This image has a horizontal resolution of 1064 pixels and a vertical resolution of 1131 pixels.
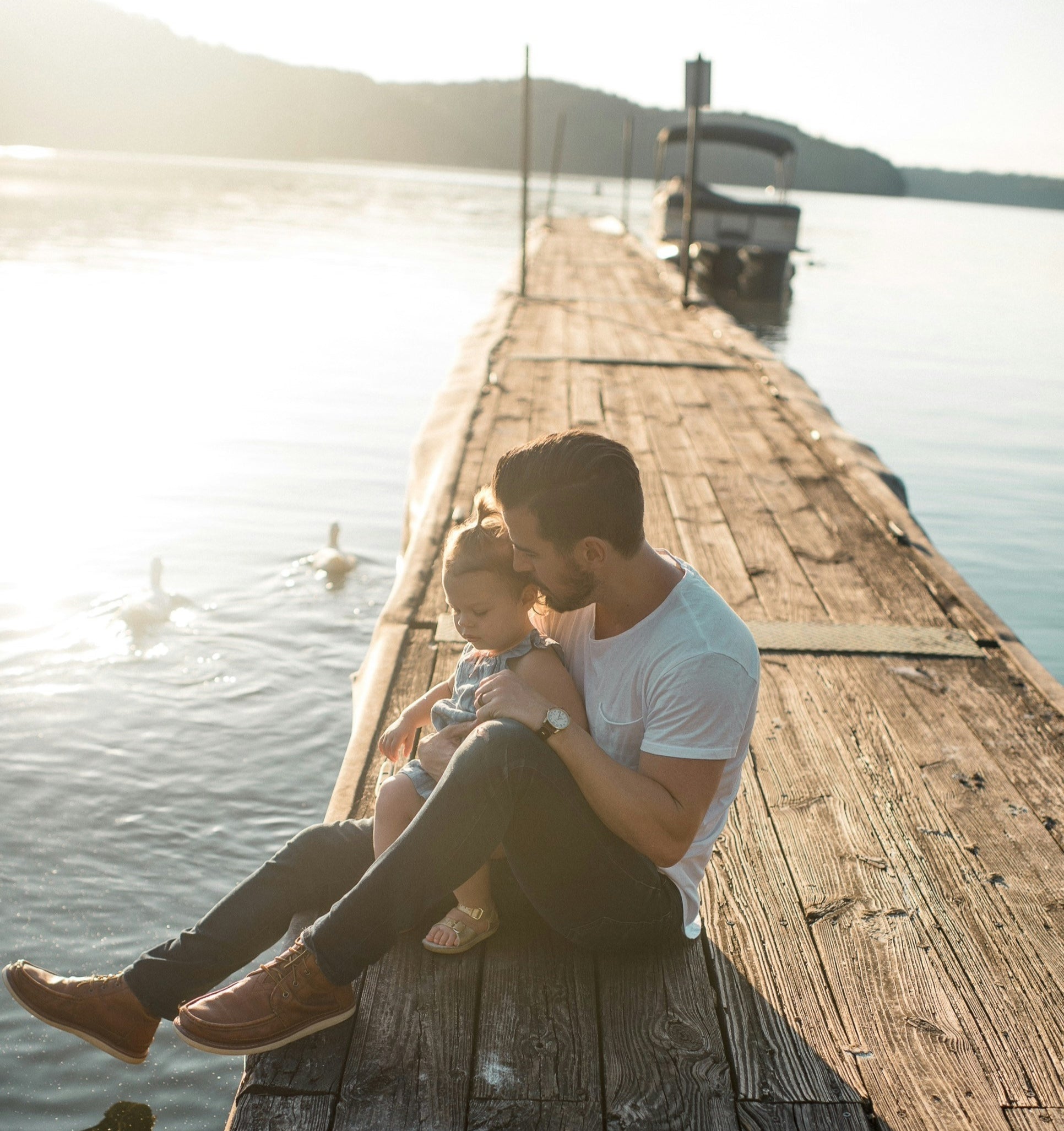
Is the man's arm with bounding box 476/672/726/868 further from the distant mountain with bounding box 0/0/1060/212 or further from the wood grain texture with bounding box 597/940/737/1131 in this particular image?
the distant mountain with bounding box 0/0/1060/212

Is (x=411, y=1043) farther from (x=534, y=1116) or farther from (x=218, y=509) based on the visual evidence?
(x=218, y=509)

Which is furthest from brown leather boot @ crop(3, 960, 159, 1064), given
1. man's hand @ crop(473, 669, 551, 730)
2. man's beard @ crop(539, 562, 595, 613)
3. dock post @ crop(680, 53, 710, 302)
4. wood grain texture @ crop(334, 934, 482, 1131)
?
dock post @ crop(680, 53, 710, 302)

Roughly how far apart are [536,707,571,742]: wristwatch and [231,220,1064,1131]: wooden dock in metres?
0.62

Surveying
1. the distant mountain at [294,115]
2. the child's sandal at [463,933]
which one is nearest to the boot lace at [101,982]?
the child's sandal at [463,933]

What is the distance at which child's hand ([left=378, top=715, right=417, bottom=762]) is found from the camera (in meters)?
2.83

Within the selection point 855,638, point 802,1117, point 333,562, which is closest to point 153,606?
point 333,562

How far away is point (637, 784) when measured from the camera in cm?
225

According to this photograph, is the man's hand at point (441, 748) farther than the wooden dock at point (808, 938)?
Yes

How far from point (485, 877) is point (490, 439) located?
459 centimetres

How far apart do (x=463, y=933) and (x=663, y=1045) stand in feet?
1.69

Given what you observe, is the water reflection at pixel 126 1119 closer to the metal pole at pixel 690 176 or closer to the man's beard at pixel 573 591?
the man's beard at pixel 573 591

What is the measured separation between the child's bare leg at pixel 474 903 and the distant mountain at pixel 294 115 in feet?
421

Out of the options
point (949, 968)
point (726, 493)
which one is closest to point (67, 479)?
point (726, 493)

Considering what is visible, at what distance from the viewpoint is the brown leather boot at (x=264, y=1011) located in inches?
87.7
